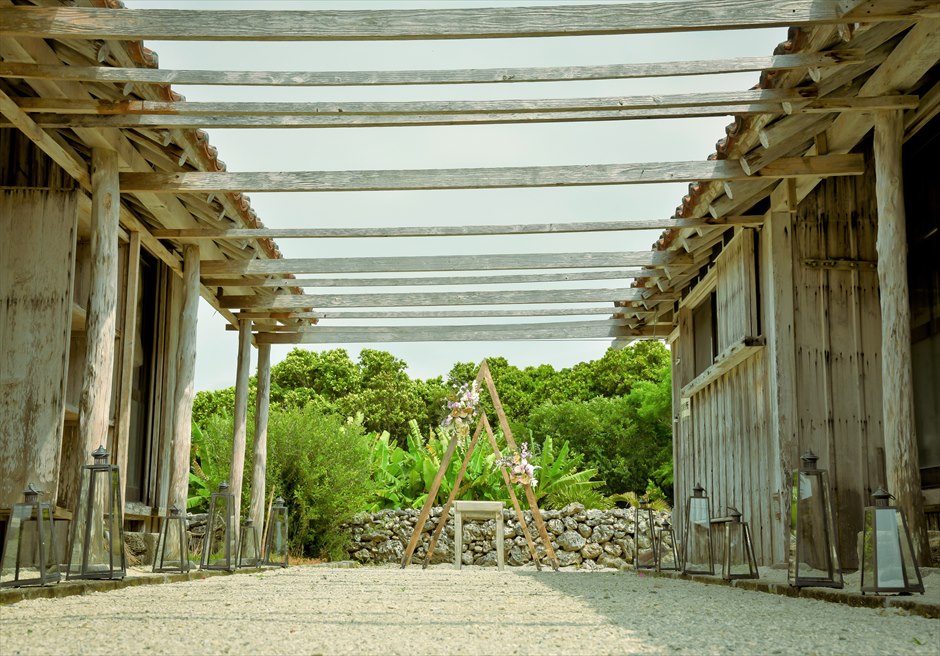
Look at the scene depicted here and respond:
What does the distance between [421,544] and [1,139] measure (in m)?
10.1

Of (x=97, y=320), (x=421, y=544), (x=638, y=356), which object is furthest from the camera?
(x=638, y=356)

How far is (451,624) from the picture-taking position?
471 centimetres

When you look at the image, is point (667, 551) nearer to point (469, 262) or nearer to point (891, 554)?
point (469, 262)

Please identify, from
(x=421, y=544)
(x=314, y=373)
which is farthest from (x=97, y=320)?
(x=314, y=373)

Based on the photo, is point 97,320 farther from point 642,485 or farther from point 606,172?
point 642,485

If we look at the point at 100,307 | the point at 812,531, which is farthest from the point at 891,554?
the point at 100,307

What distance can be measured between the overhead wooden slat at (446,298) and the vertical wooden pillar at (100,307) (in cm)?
431

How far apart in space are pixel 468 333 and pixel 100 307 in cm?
598

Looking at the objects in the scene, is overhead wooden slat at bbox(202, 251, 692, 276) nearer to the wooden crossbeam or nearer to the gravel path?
the wooden crossbeam

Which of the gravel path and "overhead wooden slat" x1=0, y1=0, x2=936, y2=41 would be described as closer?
the gravel path

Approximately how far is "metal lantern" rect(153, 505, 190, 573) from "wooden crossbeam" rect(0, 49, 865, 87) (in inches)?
148

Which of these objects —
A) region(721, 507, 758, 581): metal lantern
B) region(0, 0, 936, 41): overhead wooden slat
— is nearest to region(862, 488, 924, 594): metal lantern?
region(721, 507, 758, 581): metal lantern

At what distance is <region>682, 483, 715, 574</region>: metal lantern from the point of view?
9.04 metres

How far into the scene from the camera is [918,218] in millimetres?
8109
